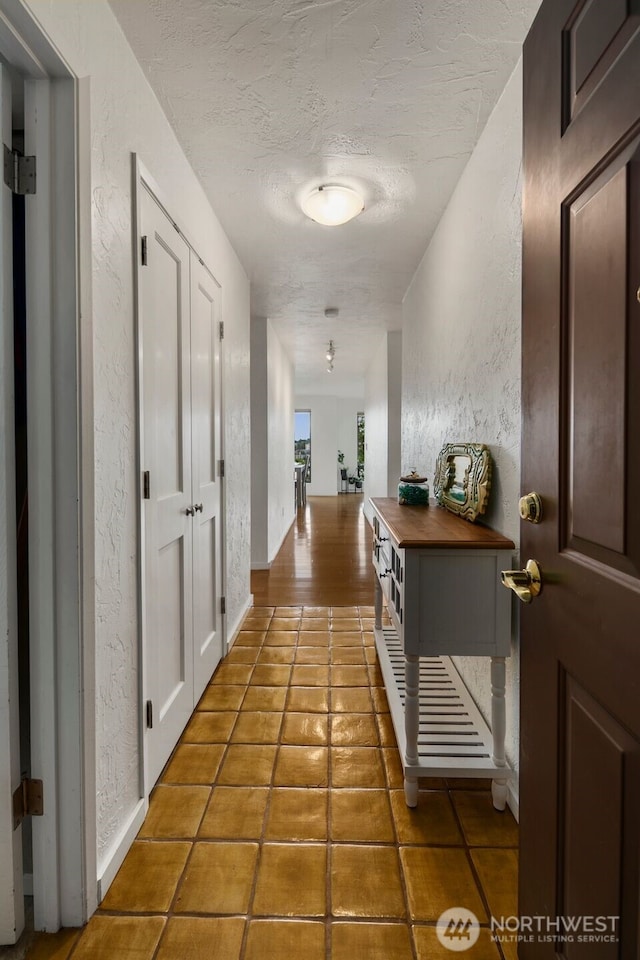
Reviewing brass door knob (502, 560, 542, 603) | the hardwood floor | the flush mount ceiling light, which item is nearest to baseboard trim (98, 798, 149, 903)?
brass door knob (502, 560, 542, 603)

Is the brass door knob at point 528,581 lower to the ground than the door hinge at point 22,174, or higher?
lower

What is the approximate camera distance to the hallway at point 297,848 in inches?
44.8

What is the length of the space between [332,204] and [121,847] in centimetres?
264

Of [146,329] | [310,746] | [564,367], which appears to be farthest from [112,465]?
[310,746]

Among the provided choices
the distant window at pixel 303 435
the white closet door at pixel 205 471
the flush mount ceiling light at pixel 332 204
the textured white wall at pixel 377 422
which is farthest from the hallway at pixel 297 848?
the distant window at pixel 303 435

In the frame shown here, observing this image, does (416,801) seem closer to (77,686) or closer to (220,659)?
(77,686)

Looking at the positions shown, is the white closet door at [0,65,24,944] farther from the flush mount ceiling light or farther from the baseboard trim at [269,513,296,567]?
the baseboard trim at [269,513,296,567]

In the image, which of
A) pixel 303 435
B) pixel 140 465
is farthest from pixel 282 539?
pixel 303 435

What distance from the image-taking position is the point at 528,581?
934 mm

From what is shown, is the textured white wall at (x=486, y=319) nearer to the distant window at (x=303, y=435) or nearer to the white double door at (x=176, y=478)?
the white double door at (x=176, y=478)

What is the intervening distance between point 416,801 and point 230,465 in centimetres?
193

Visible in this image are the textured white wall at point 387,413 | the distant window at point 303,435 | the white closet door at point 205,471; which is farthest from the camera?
the distant window at point 303,435

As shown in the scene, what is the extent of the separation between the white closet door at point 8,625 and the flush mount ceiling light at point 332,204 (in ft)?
4.84
